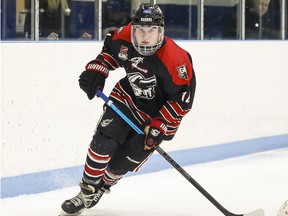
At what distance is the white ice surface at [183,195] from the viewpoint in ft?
10.8

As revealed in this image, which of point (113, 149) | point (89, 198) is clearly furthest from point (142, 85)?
point (89, 198)

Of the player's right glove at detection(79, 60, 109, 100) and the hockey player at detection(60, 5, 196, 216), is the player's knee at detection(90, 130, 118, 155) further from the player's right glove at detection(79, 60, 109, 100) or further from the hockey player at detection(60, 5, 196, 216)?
the player's right glove at detection(79, 60, 109, 100)

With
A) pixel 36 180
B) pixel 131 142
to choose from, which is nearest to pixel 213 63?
pixel 36 180

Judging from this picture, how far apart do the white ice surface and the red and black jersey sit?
0.49 m

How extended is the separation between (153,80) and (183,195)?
924 millimetres

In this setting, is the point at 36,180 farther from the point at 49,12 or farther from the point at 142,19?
the point at 142,19

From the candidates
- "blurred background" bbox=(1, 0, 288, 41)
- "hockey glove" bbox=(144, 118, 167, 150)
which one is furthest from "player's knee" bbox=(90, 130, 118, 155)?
"blurred background" bbox=(1, 0, 288, 41)

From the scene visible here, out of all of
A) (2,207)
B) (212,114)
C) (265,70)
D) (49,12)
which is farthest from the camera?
(265,70)

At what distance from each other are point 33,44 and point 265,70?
2269 mm

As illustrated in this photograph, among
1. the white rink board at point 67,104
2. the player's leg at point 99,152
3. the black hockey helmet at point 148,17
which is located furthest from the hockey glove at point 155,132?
the white rink board at point 67,104

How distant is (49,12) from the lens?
3.90 m

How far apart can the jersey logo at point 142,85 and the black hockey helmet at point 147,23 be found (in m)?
0.10

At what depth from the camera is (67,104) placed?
3818mm

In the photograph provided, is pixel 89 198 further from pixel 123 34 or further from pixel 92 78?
pixel 123 34
